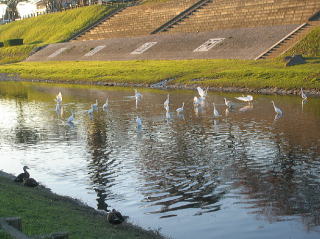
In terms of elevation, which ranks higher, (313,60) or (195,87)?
(313,60)

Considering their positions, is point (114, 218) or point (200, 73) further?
point (200, 73)

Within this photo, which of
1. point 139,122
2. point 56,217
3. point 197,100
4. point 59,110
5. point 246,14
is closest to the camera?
point 56,217

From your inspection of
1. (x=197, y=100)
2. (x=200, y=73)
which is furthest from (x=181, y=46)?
(x=197, y=100)

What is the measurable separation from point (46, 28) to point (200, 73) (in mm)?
75599

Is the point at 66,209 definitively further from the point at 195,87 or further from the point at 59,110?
the point at 195,87

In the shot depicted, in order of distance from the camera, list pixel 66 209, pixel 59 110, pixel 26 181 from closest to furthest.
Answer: pixel 66 209, pixel 26 181, pixel 59 110

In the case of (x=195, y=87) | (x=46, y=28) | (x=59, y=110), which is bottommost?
(x=195, y=87)

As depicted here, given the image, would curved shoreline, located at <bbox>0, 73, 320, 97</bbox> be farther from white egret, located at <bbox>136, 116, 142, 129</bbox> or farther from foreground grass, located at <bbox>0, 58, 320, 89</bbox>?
white egret, located at <bbox>136, 116, 142, 129</bbox>

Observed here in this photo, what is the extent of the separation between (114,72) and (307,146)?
3915 cm

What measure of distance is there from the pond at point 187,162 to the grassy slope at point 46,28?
68.9m

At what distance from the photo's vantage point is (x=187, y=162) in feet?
67.2

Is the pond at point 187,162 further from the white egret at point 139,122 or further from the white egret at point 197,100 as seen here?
the white egret at point 197,100

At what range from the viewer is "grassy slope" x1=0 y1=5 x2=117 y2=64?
339 feet

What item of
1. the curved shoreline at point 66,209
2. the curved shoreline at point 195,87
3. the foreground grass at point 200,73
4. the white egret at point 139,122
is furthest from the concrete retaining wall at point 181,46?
the curved shoreline at point 66,209
